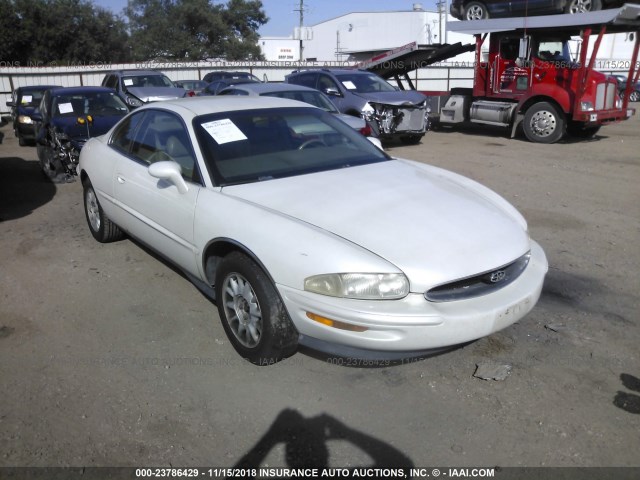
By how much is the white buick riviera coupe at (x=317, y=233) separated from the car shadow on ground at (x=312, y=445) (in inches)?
15.4

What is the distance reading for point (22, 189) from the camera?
894 centimetres

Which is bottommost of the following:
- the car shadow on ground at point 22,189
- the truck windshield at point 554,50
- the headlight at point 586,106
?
the car shadow on ground at point 22,189

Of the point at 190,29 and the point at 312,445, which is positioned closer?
the point at 312,445

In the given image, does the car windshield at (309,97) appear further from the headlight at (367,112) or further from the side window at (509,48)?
the side window at (509,48)

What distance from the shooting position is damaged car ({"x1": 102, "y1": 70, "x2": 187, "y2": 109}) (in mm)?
14094

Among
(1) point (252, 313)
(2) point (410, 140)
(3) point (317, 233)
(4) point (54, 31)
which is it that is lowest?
(1) point (252, 313)

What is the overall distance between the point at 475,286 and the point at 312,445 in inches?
47.7

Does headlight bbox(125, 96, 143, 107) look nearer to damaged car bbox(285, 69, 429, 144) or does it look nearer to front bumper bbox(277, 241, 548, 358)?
damaged car bbox(285, 69, 429, 144)

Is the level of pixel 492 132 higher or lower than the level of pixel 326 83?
lower

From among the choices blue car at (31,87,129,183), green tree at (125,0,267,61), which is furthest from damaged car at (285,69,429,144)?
green tree at (125,0,267,61)

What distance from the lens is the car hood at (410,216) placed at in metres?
2.94

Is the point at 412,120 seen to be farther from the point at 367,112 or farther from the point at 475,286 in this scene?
the point at 475,286

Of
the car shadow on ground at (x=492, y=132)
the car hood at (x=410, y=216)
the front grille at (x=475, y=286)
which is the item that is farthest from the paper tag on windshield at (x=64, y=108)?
the front grille at (x=475, y=286)

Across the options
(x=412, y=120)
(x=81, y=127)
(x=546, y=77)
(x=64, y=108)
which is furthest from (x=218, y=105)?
(x=546, y=77)
